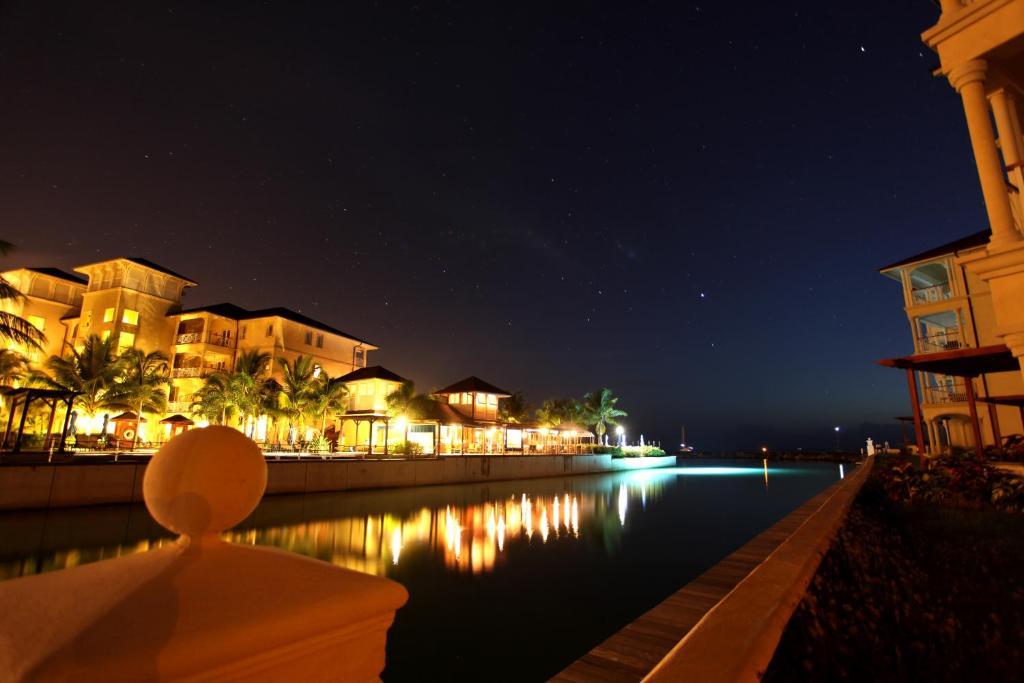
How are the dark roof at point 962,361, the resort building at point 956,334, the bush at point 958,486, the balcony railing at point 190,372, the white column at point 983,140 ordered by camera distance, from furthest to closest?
the balcony railing at point 190,372
the resort building at point 956,334
the dark roof at point 962,361
the bush at point 958,486
the white column at point 983,140

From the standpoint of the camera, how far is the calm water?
736 centimetres

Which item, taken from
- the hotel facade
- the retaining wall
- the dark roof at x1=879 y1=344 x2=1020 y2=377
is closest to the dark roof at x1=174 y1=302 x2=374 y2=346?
the hotel facade

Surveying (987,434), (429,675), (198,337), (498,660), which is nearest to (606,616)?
(498,660)

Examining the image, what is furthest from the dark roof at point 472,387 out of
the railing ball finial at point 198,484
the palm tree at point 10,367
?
the railing ball finial at point 198,484

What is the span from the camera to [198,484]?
1177mm

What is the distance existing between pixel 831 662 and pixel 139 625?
4.64 meters

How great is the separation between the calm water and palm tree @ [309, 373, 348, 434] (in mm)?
11176

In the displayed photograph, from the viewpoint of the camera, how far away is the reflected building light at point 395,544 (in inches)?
478

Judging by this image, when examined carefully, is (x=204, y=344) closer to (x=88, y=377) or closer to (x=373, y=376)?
(x=88, y=377)

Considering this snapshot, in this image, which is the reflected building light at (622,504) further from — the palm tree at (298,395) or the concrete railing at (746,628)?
the palm tree at (298,395)

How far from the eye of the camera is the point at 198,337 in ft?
120

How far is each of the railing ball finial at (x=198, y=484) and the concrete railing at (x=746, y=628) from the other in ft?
8.42

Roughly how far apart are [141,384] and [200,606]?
36265 millimetres

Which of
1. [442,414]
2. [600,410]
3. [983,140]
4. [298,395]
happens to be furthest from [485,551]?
[600,410]
